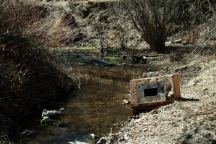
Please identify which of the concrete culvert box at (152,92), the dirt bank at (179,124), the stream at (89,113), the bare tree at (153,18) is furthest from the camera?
the bare tree at (153,18)

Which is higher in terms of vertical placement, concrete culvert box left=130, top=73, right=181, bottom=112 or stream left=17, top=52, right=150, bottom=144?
concrete culvert box left=130, top=73, right=181, bottom=112

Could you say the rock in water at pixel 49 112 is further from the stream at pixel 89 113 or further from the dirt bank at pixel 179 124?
the dirt bank at pixel 179 124

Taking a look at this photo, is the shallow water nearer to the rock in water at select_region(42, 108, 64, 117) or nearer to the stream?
the stream

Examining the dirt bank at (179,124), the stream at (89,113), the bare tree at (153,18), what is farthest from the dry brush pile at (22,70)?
the bare tree at (153,18)

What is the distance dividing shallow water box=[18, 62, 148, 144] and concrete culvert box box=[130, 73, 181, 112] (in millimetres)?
605

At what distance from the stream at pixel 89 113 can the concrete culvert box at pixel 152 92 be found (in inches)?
24.2

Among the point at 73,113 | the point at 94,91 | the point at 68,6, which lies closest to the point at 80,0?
the point at 68,6

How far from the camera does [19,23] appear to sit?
1366 cm

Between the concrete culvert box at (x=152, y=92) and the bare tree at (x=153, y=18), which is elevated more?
the bare tree at (x=153, y=18)

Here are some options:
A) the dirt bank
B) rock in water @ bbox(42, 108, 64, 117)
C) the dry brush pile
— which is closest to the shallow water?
rock in water @ bbox(42, 108, 64, 117)

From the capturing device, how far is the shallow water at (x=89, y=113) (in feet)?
37.2

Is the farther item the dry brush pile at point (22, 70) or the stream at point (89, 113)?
the dry brush pile at point (22, 70)

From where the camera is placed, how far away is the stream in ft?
37.1

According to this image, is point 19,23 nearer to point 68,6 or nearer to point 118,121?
point 118,121
